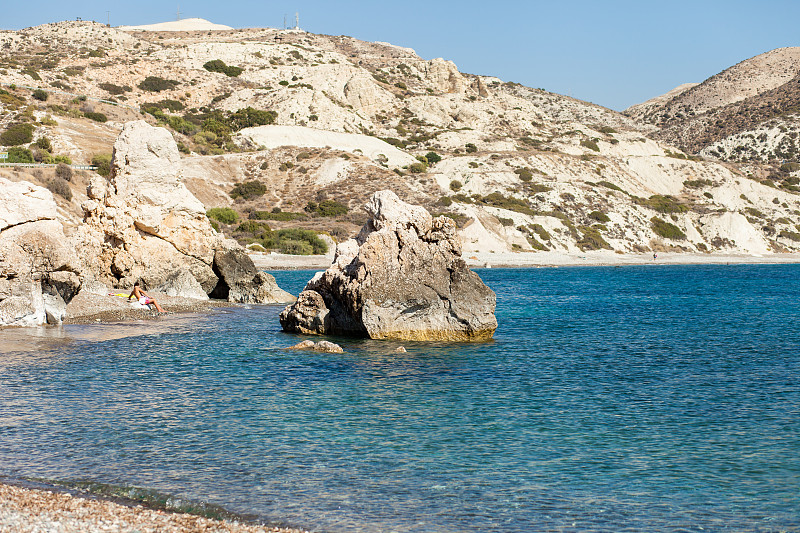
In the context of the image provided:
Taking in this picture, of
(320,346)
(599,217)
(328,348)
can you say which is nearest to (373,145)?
(599,217)

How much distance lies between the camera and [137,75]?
12081 centimetres

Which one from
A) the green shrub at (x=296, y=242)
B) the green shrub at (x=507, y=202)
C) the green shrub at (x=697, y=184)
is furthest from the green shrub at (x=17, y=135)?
the green shrub at (x=697, y=184)

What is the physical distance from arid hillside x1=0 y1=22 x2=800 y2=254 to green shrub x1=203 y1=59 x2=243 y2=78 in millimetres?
345

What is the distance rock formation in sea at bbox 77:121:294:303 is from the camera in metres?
32.8

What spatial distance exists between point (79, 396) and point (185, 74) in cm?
11904

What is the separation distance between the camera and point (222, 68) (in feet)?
429

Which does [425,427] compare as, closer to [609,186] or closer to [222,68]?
[609,186]

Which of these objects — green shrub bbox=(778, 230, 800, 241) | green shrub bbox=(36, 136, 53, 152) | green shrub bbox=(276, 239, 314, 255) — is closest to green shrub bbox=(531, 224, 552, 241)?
green shrub bbox=(276, 239, 314, 255)

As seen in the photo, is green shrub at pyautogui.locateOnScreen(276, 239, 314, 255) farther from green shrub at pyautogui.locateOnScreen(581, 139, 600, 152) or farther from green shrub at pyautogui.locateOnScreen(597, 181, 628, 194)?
green shrub at pyautogui.locateOnScreen(581, 139, 600, 152)

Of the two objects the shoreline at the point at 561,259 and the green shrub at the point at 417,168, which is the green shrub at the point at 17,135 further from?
the green shrub at the point at 417,168

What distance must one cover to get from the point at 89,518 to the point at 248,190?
7887 centimetres

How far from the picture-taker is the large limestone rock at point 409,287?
22.6 m

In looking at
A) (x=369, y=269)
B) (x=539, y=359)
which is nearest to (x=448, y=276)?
(x=369, y=269)

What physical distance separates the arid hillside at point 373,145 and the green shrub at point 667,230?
236 millimetres
